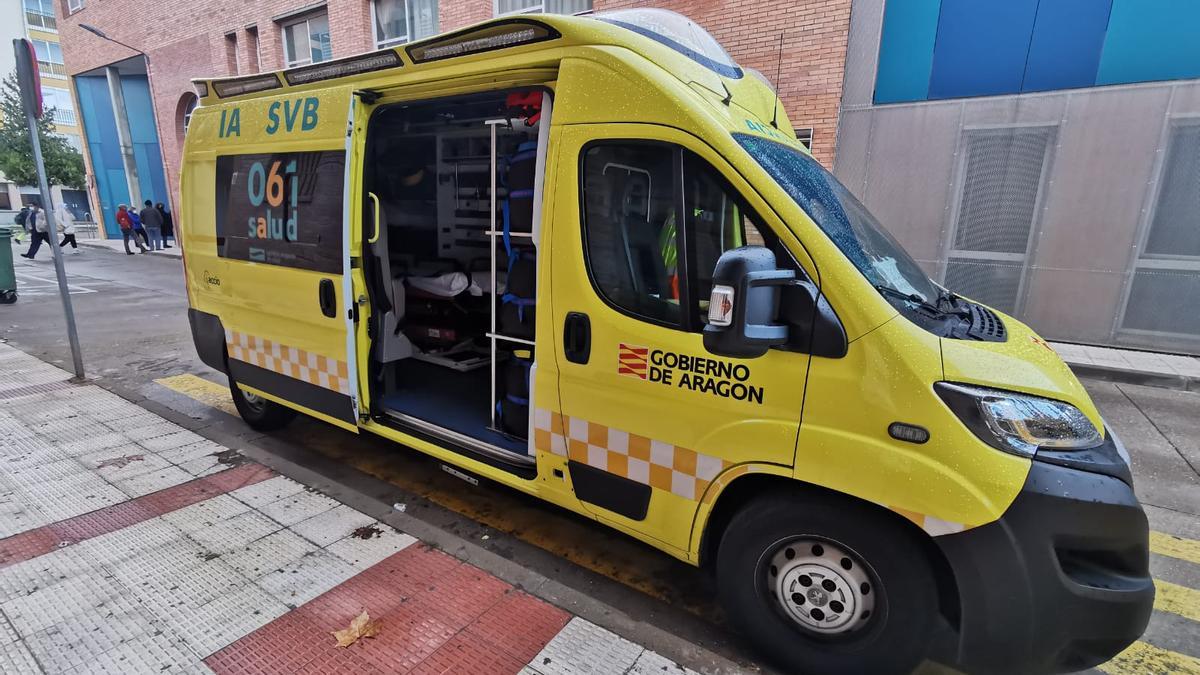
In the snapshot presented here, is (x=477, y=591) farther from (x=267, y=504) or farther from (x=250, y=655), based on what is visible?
(x=267, y=504)

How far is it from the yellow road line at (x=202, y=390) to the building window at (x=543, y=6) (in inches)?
318

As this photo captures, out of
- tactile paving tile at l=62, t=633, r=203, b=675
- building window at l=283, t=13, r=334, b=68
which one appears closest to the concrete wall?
tactile paving tile at l=62, t=633, r=203, b=675

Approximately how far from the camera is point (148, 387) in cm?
576

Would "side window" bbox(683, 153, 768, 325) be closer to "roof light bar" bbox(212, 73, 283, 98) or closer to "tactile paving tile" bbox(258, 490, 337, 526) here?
"tactile paving tile" bbox(258, 490, 337, 526)

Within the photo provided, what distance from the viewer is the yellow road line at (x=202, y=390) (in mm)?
5355

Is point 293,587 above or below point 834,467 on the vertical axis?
below

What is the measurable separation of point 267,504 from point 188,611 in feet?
3.27

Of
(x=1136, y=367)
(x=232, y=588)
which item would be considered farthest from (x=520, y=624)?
(x=1136, y=367)

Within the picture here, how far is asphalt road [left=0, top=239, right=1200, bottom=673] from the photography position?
8.82 ft

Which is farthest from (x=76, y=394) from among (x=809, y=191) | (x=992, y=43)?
(x=992, y=43)

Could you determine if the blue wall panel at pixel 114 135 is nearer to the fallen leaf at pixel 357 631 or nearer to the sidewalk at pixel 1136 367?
the fallen leaf at pixel 357 631

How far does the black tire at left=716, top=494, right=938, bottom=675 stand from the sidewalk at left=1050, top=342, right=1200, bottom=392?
6576mm

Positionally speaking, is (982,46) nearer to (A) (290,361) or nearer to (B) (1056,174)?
(B) (1056,174)

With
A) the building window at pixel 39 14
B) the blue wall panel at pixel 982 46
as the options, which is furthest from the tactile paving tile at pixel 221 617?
the building window at pixel 39 14
